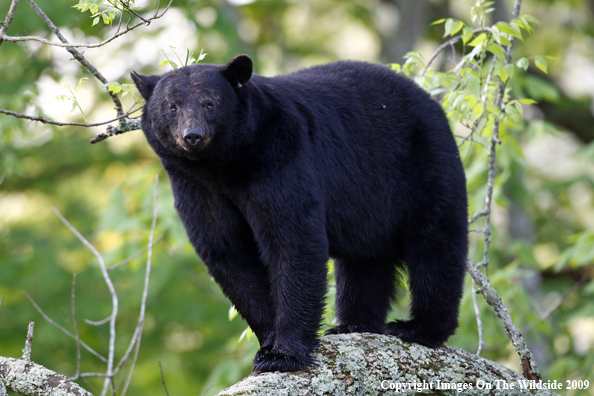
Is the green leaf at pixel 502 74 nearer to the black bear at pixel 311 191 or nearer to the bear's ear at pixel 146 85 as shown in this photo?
the black bear at pixel 311 191

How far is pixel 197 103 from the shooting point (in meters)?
3.38

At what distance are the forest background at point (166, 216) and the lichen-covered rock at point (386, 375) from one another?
3.66m

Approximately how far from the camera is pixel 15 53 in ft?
31.5

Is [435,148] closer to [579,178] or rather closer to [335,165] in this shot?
[335,165]

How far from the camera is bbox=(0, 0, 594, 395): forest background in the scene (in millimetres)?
8281

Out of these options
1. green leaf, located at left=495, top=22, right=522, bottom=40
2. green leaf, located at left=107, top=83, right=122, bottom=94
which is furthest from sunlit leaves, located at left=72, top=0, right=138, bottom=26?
green leaf, located at left=495, top=22, right=522, bottom=40

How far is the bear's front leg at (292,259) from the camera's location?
11.2 ft

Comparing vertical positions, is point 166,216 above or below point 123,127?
above

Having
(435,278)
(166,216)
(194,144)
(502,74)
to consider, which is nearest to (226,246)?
A: (194,144)

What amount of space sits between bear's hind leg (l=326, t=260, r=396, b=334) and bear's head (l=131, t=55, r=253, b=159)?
1.63m

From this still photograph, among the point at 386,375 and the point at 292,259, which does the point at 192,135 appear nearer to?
the point at 292,259

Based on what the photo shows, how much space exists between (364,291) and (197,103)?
192cm

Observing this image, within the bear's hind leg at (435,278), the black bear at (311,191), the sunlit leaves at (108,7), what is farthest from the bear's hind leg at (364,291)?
the sunlit leaves at (108,7)

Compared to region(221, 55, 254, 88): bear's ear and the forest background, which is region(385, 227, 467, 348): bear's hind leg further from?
the forest background
